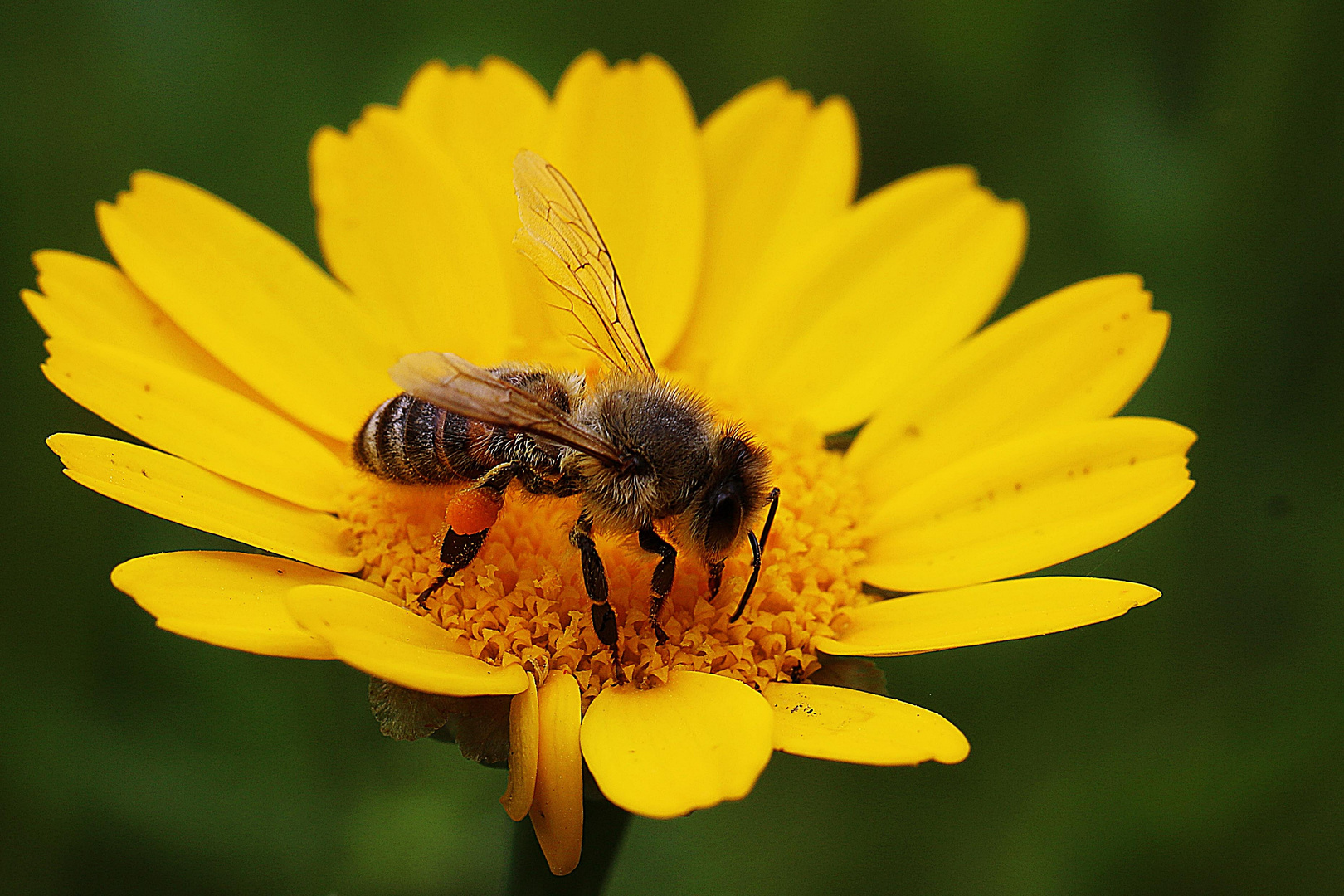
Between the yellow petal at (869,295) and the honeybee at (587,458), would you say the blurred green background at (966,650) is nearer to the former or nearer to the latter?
the yellow petal at (869,295)

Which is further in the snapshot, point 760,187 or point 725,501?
point 760,187

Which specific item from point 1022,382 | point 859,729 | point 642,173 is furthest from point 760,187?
point 859,729

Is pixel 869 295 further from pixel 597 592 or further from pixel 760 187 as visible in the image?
pixel 597 592

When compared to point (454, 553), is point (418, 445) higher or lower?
higher

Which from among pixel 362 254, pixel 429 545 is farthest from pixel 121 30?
pixel 429 545

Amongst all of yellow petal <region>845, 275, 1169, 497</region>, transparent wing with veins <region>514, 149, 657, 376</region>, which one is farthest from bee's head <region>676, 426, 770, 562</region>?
yellow petal <region>845, 275, 1169, 497</region>

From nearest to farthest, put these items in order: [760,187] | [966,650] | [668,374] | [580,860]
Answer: [580,860]
[966,650]
[668,374]
[760,187]

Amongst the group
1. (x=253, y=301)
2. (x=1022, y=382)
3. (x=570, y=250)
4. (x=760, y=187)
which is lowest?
(x=253, y=301)

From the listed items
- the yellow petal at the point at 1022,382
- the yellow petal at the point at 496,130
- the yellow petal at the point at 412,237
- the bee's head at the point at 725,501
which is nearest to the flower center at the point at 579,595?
the bee's head at the point at 725,501

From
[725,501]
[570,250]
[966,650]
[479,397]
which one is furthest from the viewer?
[966,650]
